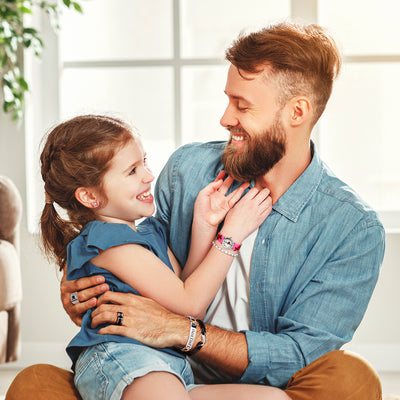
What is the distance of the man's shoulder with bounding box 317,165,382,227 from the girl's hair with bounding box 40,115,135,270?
59cm

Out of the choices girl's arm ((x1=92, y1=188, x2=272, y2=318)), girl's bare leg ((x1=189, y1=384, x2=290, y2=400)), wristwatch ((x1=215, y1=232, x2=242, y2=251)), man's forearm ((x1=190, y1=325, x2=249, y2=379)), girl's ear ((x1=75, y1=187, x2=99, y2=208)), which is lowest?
girl's bare leg ((x1=189, y1=384, x2=290, y2=400))

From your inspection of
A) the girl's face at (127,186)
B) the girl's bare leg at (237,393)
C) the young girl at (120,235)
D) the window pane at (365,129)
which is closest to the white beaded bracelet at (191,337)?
the young girl at (120,235)

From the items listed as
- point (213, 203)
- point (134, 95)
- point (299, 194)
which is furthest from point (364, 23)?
point (213, 203)

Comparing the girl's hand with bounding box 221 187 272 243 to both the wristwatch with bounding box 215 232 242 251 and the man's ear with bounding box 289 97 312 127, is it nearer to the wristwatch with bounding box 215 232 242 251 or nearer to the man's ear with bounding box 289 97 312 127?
the wristwatch with bounding box 215 232 242 251

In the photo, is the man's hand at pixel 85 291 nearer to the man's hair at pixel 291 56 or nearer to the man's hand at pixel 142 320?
the man's hand at pixel 142 320

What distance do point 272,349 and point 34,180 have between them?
2.06m

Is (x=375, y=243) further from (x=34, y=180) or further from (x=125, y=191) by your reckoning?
(x=34, y=180)

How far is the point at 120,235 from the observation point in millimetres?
1451

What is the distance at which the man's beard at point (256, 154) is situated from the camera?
1.65m

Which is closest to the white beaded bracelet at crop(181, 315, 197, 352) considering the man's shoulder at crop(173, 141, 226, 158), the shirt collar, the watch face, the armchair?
the watch face

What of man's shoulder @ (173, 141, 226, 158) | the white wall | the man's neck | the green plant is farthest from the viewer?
the white wall

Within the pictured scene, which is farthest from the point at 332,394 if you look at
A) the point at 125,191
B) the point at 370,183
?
the point at 370,183

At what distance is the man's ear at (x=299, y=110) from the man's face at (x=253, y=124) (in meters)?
0.04

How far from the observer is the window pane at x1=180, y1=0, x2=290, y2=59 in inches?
125
